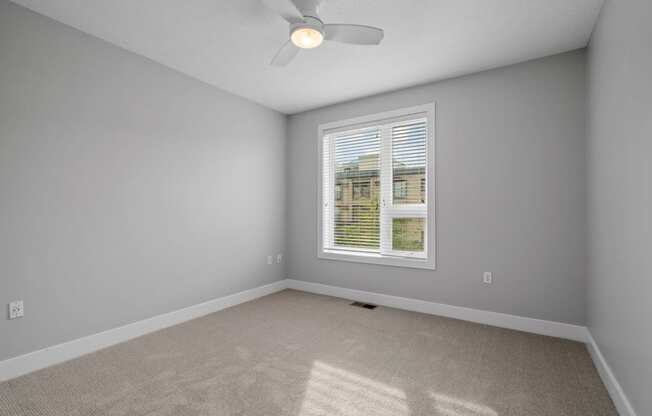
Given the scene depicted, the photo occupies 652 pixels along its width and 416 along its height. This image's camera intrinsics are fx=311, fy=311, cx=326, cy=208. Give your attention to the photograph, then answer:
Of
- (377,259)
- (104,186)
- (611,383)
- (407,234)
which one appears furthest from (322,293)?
(611,383)

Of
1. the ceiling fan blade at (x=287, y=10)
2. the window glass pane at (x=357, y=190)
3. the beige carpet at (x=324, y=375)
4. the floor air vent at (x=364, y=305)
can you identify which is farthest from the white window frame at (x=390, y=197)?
the ceiling fan blade at (x=287, y=10)

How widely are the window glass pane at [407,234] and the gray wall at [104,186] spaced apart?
1963 mm

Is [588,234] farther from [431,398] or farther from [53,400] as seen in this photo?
[53,400]

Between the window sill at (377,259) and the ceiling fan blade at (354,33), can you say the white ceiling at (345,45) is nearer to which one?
the ceiling fan blade at (354,33)

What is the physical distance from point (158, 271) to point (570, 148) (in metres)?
4.05

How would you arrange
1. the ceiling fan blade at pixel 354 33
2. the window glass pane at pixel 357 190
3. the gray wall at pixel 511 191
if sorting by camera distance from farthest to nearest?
the window glass pane at pixel 357 190 < the gray wall at pixel 511 191 < the ceiling fan blade at pixel 354 33

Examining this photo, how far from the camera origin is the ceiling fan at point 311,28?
2.01 meters

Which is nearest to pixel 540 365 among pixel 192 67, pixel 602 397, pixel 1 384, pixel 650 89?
pixel 602 397

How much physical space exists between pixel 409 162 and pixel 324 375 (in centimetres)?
254

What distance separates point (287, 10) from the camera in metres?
2.02

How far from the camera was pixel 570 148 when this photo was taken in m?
2.79

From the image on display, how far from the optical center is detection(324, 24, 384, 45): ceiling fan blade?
2.09 metres

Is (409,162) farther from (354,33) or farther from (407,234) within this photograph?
(354,33)

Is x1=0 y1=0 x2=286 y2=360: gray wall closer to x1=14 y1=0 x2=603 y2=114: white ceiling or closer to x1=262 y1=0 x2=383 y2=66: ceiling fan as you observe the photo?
x1=14 y1=0 x2=603 y2=114: white ceiling
